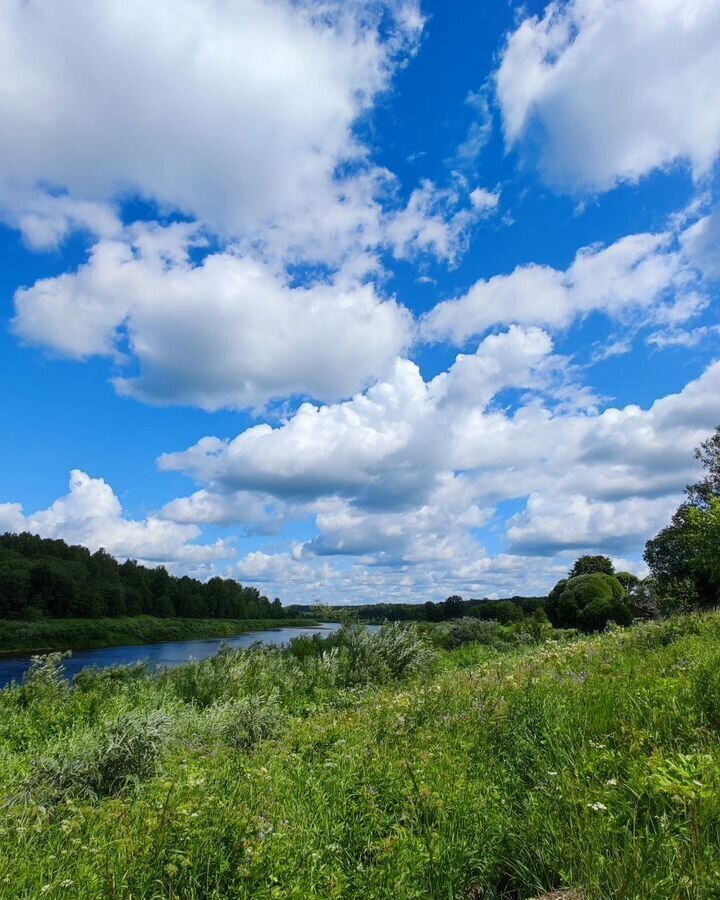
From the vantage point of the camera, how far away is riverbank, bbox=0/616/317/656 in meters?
58.9

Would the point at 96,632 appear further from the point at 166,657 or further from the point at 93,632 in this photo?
the point at 166,657

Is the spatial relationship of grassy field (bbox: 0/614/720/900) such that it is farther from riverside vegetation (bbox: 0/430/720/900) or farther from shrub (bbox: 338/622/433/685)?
shrub (bbox: 338/622/433/685)

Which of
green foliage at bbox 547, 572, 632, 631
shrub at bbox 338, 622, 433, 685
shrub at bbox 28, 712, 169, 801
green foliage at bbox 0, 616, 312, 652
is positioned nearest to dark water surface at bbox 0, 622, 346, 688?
shrub at bbox 338, 622, 433, 685

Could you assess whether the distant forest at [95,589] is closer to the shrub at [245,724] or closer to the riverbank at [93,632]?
the riverbank at [93,632]

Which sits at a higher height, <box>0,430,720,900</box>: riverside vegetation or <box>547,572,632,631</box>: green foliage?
<box>547,572,632,631</box>: green foliage

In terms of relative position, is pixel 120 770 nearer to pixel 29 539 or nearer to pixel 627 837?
pixel 627 837

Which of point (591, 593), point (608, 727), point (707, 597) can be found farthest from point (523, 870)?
point (591, 593)

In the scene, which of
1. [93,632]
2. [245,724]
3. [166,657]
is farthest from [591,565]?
[93,632]

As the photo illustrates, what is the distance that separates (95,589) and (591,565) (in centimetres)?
6922

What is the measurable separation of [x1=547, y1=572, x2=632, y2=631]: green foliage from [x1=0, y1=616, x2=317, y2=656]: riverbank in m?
28.1

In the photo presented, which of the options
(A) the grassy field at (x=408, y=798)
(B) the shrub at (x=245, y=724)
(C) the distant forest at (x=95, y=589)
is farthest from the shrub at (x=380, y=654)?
(C) the distant forest at (x=95, y=589)

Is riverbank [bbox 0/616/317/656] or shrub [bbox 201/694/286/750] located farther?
riverbank [bbox 0/616/317/656]

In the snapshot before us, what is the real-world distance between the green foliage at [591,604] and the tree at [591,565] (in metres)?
11.5

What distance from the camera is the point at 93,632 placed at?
66125mm
